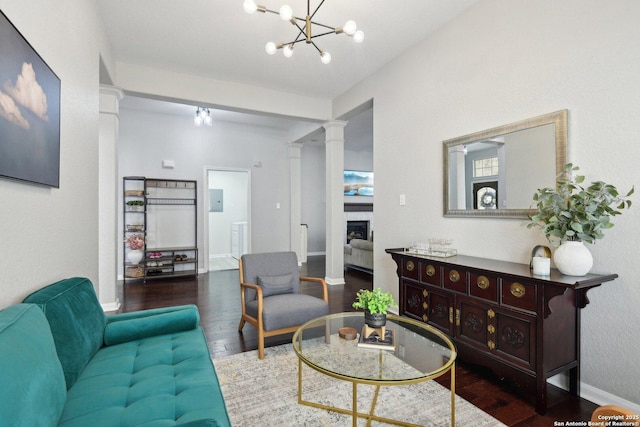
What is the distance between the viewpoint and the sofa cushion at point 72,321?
141cm

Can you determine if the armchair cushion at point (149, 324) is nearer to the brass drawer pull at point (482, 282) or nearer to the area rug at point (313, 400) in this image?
the area rug at point (313, 400)

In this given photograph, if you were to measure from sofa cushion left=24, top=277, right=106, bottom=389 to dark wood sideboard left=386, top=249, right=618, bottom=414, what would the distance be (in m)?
2.37

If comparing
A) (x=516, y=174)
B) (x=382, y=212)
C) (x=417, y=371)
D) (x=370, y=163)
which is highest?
(x=370, y=163)

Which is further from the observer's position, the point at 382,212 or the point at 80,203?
the point at 382,212

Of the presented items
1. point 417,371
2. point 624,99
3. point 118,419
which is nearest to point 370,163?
point 624,99

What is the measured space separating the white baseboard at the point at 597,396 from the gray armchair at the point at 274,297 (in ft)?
5.77

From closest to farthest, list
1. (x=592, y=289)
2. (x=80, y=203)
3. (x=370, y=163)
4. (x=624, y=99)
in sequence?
(x=624, y=99)
(x=592, y=289)
(x=80, y=203)
(x=370, y=163)

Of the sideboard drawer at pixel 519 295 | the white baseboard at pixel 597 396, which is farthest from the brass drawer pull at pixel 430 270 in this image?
the white baseboard at pixel 597 396

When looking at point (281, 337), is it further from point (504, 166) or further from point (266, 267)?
point (504, 166)

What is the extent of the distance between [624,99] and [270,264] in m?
2.88

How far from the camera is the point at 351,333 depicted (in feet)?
6.57

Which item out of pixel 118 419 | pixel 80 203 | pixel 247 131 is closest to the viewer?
pixel 118 419

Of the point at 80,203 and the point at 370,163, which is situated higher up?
the point at 370,163

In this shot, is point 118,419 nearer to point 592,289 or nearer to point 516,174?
point 592,289
